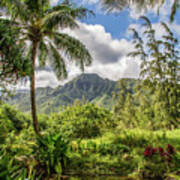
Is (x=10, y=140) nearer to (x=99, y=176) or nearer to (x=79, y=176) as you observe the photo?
(x=79, y=176)

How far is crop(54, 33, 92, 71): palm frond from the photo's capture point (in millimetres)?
7117

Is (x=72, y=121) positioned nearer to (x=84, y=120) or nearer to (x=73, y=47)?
(x=84, y=120)

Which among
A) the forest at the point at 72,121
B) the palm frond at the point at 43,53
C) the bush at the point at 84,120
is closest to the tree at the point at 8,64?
the forest at the point at 72,121

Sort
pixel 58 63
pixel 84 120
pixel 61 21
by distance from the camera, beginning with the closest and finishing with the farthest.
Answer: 1. pixel 84 120
2. pixel 61 21
3. pixel 58 63

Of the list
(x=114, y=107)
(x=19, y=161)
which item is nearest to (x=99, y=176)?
(x=19, y=161)

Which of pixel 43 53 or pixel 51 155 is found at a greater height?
pixel 43 53

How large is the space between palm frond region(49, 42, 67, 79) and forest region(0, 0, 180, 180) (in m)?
0.05

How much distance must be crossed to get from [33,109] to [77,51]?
10.5 ft

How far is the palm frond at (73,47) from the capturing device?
7.12m

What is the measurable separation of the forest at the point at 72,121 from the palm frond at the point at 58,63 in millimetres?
50

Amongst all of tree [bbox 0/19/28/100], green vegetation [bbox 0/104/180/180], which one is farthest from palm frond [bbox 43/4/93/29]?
green vegetation [bbox 0/104/180/180]

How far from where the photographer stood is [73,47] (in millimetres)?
7086

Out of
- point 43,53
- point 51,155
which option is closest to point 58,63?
point 43,53

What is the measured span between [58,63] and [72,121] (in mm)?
3518
